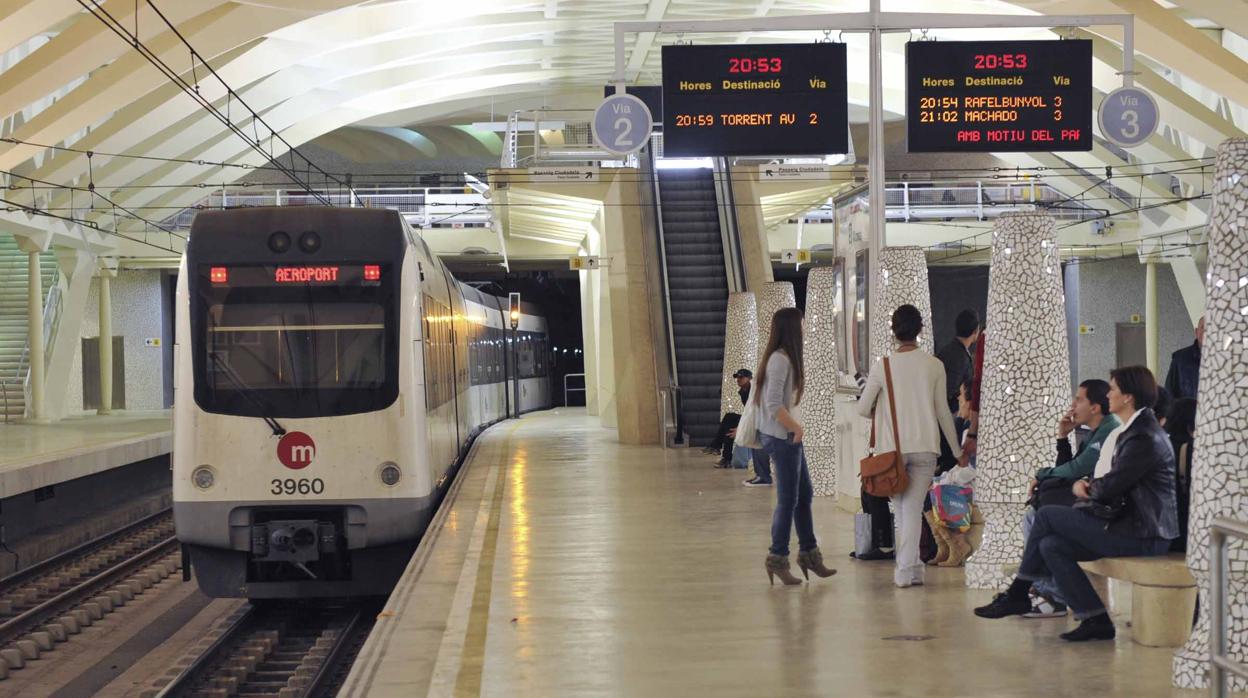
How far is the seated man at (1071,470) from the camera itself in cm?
732

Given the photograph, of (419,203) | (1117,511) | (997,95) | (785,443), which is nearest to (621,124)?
(997,95)

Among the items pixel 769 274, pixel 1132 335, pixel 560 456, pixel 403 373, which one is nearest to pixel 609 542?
pixel 403 373

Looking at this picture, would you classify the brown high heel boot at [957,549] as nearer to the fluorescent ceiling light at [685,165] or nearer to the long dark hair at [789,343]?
the long dark hair at [789,343]

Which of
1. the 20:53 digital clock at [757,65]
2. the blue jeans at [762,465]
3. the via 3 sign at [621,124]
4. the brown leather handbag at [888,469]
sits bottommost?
the blue jeans at [762,465]

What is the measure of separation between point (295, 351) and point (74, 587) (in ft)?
15.3

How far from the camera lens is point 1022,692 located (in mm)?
5969

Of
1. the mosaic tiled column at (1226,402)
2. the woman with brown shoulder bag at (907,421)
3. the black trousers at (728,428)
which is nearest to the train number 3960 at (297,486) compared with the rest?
the woman with brown shoulder bag at (907,421)

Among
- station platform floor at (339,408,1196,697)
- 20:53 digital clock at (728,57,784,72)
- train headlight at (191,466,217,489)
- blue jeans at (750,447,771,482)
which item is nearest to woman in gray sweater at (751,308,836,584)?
station platform floor at (339,408,1196,697)

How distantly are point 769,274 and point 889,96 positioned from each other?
466 inches

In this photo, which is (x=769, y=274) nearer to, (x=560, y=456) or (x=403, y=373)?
(x=560, y=456)

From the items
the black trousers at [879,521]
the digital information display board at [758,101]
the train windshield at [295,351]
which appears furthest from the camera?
the digital information display board at [758,101]

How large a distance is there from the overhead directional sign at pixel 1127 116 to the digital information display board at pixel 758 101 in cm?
293

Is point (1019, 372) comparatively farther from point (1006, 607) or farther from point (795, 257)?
point (795, 257)

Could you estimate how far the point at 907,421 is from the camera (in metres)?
8.39
